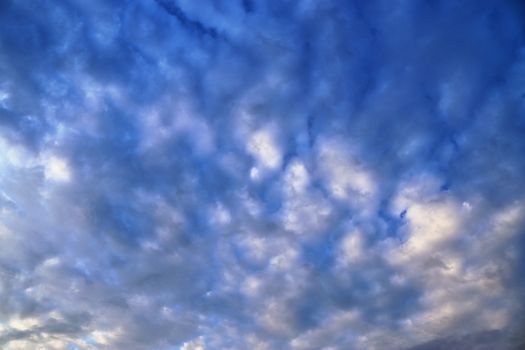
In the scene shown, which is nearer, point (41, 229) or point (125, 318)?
point (41, 229)

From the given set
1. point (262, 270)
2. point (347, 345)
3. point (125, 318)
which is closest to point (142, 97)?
point (262, 270)

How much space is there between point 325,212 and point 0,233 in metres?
15.4

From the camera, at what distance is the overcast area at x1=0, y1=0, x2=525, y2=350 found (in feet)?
32.8

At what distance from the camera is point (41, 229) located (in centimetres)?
1599

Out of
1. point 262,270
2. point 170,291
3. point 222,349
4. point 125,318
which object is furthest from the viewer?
point 222,349

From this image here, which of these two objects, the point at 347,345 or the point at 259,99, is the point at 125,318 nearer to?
the point at 347,345

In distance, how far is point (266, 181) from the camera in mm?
13141

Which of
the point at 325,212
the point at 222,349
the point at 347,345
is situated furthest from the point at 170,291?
the point at 347,345

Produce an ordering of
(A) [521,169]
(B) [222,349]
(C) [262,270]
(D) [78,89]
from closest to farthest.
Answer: (D) [78,89] < (A) [521,169] < (C) [262,270] < (B) [222,349]

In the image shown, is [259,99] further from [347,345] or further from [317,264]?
[347,345]

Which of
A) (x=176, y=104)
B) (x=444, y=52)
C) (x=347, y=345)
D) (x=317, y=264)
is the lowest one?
(x=347, y=345)

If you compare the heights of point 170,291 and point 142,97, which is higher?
point 142,97

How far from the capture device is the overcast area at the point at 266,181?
9.99m

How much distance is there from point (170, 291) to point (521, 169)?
57.4ft
